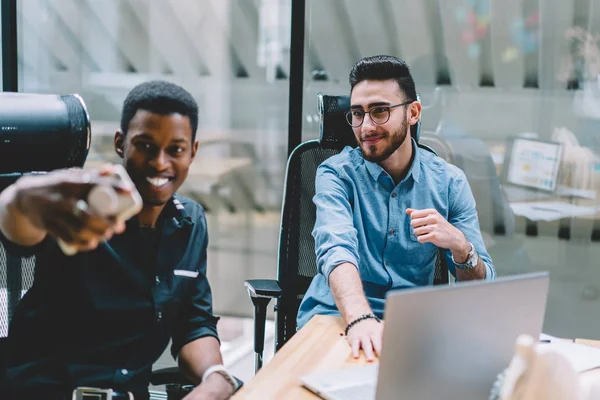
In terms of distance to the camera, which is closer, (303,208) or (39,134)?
(39,134)

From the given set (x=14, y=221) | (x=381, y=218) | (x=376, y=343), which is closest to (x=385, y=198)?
(x=381, y=218)

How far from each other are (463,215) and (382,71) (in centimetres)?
54

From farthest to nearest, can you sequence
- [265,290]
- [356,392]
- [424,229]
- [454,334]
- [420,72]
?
[420,72]
[265,290]
[424,229]
[356,392]
[454,334]

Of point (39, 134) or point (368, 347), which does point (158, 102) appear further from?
point (368, 347)

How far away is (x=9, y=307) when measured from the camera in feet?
5.23

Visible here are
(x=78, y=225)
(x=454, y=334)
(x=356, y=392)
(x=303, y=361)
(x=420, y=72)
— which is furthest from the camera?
(x=420, y=72)

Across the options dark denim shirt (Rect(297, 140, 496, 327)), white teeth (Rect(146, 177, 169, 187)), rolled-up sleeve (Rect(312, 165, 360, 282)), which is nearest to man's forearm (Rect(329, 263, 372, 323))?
rolled-up sleeve (Rect(312, 165, 360, 282))

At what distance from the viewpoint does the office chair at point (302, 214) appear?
224 centimetres

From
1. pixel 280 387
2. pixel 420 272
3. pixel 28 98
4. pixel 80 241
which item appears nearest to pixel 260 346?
pixel 420 272

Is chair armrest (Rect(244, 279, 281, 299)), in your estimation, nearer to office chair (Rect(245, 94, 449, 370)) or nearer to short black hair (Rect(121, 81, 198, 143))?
office chair (Rect(245, 94, 449, 370))

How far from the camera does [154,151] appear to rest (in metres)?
1.39

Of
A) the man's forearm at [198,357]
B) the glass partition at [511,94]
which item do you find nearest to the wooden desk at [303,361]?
the man's forearm at [198,357]

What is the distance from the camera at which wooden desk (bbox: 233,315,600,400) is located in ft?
4.38

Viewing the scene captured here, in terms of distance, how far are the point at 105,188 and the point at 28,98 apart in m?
0.75
